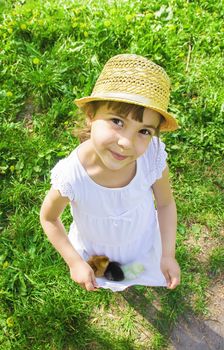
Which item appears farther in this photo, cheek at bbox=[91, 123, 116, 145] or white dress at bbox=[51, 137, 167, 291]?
white dress at bbox=[51, 137, 167, 291]

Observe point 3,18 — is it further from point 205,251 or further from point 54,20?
point 205,251

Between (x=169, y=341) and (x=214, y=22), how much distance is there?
98.8 inches

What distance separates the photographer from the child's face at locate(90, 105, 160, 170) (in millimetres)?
1531

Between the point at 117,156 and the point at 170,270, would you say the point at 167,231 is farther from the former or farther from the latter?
the point at 117,156

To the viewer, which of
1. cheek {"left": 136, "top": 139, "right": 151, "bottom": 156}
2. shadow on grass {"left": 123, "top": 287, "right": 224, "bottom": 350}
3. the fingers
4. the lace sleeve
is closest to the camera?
cheek {"left": 136, "top": 139, "right": 151, "bottom": 156}

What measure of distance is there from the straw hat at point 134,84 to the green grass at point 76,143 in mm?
1378

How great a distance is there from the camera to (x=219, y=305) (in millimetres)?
2561

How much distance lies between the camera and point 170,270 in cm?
203

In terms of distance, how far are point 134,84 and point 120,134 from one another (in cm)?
18

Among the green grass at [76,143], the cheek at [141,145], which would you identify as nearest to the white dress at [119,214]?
the cheek at [141,145]

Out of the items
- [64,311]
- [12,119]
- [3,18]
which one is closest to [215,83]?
[12,119]

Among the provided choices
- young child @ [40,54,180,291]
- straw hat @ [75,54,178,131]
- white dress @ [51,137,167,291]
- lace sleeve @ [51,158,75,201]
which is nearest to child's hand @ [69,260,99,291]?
young child @ [40,54,180,291]

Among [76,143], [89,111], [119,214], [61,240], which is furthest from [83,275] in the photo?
[76,143]

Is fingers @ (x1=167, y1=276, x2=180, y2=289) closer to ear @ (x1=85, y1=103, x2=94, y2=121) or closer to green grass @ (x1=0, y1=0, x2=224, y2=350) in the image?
green grass @ (x1=0, y1=0, x2=224, y2=350)
